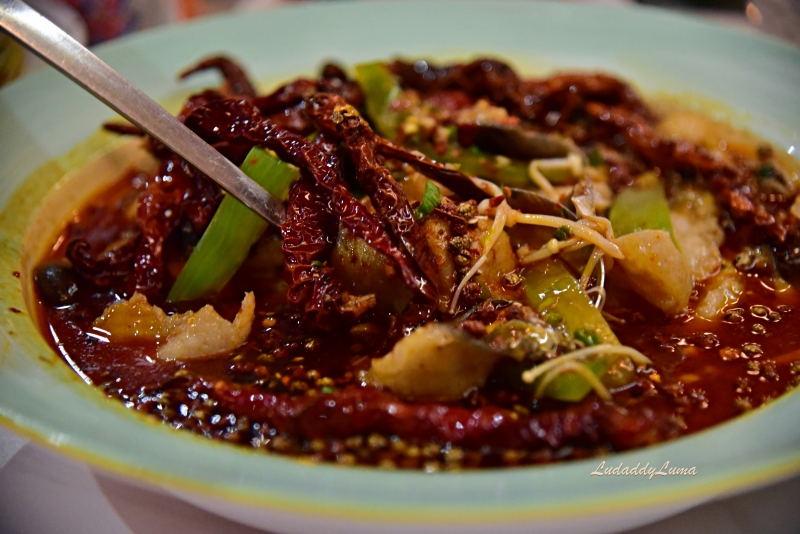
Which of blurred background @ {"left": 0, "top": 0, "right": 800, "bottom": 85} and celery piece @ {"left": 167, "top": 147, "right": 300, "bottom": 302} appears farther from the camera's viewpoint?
blurred background @ {"left": 0, "top": 0, "right": 800, "bottom": 85}

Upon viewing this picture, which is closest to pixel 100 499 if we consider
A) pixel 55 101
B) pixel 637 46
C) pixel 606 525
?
pixel 606 525

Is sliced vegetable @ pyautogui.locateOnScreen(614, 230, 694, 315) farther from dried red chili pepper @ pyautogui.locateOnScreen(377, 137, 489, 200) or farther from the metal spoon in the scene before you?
the metal spoon

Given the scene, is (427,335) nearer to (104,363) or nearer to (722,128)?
(104,363)

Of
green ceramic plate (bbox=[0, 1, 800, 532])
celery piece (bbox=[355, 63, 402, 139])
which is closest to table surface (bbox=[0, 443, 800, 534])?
green ceramic plate (bbox=[0, 1, 800, 532])

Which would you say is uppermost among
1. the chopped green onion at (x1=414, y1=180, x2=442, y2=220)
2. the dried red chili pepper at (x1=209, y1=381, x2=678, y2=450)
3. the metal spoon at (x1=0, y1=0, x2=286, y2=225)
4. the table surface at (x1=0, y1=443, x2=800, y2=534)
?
the metal spoon at (x1=0, y1=0, x2=286, y2=225)

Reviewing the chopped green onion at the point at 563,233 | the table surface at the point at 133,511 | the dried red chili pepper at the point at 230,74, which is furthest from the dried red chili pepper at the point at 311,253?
the dried red chili pepper at the point at 230,74

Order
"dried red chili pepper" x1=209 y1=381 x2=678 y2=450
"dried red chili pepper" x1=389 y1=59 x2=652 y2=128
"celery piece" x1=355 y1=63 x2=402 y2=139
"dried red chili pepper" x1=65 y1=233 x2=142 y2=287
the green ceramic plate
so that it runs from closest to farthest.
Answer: the green ceramic plate < "dried red chili pepper" x1=209 y1=381 x2=678 y2=450 < "dried red chili pepper" x1=65 y1=233 x2=142 y2=287 < "celery piece" x1=355 y1=63 x2=402 y2=139 < "dried red chili pepper" x1=389 y1=59 x2=652 y2=128

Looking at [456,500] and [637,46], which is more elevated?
[637,46]

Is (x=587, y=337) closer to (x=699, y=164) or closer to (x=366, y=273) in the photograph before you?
(x=366, y=273)
